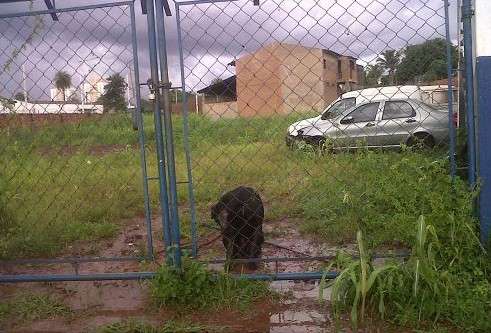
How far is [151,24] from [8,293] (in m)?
2.27

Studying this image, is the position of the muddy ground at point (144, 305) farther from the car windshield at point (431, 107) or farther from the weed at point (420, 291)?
the car windshield at point (431, 107)

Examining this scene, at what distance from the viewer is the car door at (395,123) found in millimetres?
5031

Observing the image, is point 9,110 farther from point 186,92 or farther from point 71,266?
point 186,92

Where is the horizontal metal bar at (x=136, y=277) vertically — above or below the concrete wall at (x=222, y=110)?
below

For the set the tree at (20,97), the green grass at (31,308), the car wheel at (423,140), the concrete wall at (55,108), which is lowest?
the green grass at (31,308)

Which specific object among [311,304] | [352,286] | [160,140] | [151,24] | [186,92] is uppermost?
[151,24]

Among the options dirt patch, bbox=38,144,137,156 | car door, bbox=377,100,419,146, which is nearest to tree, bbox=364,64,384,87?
car door, bbox=377,100,419,146

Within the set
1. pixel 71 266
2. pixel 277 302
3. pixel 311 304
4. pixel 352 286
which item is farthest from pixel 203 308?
pixel 71 266

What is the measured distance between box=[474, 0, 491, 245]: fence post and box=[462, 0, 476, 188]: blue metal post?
25 mm

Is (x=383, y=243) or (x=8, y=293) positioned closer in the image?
(x=8, y=293)

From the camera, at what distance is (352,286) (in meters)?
2.90

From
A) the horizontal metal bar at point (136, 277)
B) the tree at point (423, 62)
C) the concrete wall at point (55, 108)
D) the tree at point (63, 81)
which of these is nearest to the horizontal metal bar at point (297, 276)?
the horizontal metal bar at point (136, 277)

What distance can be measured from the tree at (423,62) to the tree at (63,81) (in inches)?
90.4

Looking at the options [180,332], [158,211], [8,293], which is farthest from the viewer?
[158,211]
